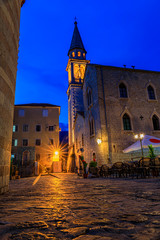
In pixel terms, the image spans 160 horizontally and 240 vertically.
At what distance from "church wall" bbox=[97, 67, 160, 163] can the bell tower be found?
57.8 ft

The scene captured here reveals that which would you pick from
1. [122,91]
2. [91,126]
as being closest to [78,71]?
[122,91]

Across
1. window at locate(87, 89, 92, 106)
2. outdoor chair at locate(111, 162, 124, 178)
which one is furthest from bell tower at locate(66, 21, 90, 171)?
outdoor chair at locate(111, 162, 124, 178)

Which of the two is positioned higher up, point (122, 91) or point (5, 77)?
point (122, 91)

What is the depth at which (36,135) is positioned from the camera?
32.6 meters

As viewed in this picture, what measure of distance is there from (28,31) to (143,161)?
738 ft

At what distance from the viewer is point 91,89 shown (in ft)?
59.0

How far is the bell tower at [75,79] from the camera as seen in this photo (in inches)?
1359

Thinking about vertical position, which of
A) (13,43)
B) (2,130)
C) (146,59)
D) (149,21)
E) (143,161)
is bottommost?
(143,161)

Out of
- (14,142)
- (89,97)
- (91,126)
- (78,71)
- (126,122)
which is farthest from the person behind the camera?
(78,71)

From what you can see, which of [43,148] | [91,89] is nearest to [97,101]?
[91,89]

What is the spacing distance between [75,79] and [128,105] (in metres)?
23.0

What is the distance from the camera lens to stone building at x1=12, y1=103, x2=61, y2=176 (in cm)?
3026

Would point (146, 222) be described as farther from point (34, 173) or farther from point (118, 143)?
point (34, 173)

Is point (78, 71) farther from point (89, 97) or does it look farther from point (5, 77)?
point (5, 77)
